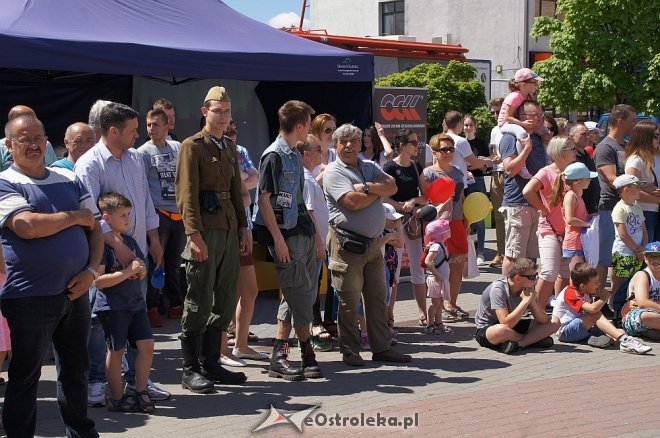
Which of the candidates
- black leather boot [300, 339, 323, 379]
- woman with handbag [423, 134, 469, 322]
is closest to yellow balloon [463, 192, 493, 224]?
woman with handbag [423, 134, 469, 322]

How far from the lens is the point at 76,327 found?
530 cm

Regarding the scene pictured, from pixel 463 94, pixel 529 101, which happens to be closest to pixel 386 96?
pixel 529 101

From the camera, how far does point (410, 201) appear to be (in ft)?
29.2

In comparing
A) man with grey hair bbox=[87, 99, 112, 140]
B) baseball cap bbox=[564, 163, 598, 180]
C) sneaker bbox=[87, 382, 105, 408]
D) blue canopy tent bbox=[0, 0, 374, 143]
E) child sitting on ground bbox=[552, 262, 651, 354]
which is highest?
blue canopy tent bbox=[0, 0, 374, 143]

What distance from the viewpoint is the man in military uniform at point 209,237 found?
21.5 feet

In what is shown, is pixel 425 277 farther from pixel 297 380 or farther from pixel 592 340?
pixel 297 380

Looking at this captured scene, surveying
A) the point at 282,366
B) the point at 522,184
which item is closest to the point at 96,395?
the point at 282,366

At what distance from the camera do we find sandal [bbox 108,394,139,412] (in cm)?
626

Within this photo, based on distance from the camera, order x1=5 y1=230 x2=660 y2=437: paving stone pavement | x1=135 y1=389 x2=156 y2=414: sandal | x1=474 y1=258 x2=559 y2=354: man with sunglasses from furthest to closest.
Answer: x1=474 y1=258 x2=559 y2=354: man with sunglasses
x1=135 y1=389 x2=156 y2=414: sandal
x1=5 y1=230 x2=660 y2=437: paving stone pavement

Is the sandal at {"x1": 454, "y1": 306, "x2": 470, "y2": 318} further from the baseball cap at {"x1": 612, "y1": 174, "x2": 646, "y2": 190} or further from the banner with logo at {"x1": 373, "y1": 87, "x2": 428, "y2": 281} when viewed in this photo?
the baseball cap at {"x1": 612, "y1": 174, "x2": 646, "y2": 190}

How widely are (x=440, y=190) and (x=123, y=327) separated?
3.77 m

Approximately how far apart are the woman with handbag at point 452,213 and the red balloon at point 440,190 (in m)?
0.10

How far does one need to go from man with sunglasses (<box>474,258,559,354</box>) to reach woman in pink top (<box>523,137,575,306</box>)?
3.06 feet

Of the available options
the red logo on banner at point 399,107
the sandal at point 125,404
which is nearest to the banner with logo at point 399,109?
the red logo on banner at point 399,107
